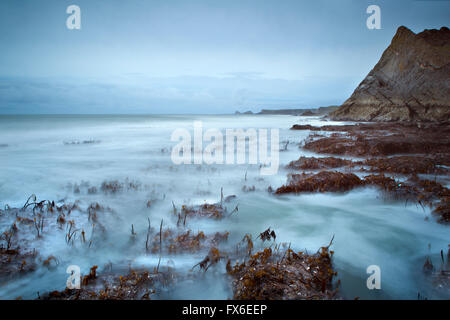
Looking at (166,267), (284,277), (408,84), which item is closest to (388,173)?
(284,277)

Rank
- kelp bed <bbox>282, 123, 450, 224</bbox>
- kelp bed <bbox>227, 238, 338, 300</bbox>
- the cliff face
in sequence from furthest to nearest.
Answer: the cliff face, kelp bed <bbox>282, 123, 450, 224</bbox>, kelp bed <bbox>227, 238, 338, 300</bbox>

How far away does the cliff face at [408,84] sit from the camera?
2727 cm

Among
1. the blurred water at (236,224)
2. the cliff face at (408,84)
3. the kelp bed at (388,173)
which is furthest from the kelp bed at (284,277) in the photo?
the cliff face at (408,84)

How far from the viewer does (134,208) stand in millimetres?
4887

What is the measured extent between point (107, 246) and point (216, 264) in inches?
73.6

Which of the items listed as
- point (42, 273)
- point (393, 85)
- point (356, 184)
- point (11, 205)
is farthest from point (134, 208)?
point (393, 85)

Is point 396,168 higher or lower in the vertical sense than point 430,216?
higher

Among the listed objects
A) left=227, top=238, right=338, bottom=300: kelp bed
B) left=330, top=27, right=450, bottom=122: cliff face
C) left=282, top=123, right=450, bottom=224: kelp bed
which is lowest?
left=227, top=238, right=338, bottom=300: kelp bed

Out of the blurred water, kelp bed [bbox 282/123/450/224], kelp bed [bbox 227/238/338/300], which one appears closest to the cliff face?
kelp bed [bbox 282/123/450/224]

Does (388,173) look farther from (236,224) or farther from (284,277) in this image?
(284,277)

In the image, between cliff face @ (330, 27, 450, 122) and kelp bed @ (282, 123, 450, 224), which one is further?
cliff face @ (330, 27, 450, 122)

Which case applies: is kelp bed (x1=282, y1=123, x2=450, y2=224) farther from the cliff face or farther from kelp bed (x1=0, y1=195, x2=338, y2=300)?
the cliff face

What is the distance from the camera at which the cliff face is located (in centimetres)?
2727
